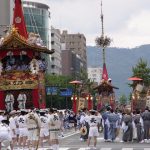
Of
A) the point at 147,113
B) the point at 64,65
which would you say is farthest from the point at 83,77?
the point at 147,113

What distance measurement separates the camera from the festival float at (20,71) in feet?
134

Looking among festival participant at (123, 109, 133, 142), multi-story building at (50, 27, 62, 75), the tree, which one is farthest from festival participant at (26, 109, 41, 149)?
multi-story building at (50, 27, 62, 75)

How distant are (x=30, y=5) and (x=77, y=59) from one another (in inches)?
1460

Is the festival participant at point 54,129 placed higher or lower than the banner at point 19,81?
lower

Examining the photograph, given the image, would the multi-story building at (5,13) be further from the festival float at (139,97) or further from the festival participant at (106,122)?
the festival participant at (106,122)

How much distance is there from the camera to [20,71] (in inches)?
1625

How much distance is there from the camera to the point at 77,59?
171 meters

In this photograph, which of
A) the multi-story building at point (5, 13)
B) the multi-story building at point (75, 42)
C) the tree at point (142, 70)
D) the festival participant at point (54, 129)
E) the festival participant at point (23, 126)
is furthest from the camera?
the multi-story building at point (75, 42)

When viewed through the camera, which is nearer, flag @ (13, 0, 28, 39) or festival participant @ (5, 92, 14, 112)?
festival participant @ (5, 92, 14, 112)

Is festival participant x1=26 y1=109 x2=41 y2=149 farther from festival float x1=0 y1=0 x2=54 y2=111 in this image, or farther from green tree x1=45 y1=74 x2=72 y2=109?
green tree x1=45 y1=74 x2=72 y2=109

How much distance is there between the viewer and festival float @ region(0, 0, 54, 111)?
40.9 m

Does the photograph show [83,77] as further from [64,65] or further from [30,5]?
[64,65]

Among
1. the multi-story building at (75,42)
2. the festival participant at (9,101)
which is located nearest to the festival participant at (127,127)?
the festival participant at (9,101)

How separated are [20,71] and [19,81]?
2.68 feet
